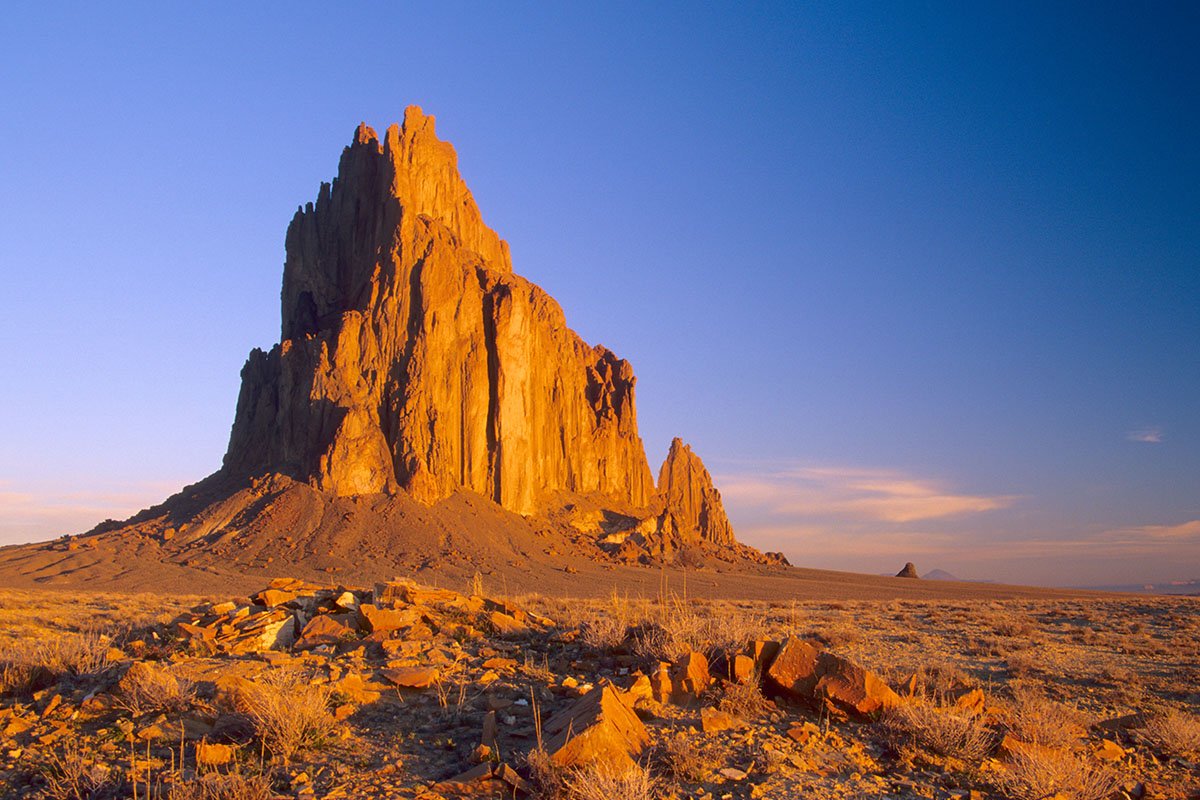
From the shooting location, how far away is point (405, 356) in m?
78.8

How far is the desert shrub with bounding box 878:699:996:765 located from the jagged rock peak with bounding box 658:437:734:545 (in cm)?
11822

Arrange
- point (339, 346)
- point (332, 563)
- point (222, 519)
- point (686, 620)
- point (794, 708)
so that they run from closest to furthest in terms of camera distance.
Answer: point (794, 708) < point (686, 620) < point (332, 563) < point (222, 519) < point (339, 346)

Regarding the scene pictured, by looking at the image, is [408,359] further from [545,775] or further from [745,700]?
[545,775]

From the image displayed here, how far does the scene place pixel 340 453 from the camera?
7119cm

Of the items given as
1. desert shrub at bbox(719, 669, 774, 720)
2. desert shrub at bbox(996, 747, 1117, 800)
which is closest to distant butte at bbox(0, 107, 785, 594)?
desert shrub at bbox(719, 669, 774, 720)

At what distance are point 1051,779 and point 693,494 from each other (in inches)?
5012

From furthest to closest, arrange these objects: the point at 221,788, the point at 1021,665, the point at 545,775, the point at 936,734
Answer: the point at 1021,665, the point at 936,734, the point at 545,775, the point at 221,788

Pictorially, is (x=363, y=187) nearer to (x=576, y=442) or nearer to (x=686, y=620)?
(x=576, y=442)

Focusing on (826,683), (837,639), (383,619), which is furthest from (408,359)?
(826,683)

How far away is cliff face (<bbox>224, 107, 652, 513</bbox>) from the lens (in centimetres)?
7494

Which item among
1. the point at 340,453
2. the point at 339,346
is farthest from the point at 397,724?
the point at 339,346

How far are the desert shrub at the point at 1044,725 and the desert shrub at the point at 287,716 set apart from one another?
23.9 ft

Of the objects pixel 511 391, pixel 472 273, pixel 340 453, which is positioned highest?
pixel 472 273

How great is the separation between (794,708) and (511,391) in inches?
3052
